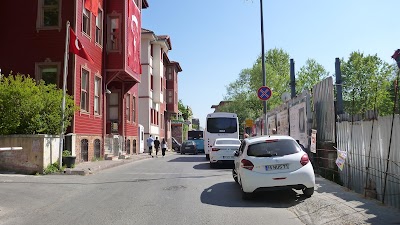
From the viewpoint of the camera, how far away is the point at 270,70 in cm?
7019

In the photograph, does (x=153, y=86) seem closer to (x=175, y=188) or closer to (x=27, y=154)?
(x=27, y=154)

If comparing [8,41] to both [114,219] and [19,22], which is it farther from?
[114,219]

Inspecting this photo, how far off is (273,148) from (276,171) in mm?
649

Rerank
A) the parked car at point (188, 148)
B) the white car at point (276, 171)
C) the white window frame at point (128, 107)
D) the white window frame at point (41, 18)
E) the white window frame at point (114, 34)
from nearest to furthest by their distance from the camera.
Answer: the white car at point (276, 171)
the white window frame at point (41, 18)
the white window frame at point (114, 34)
the white window frame at point (128, 107)
the parked car at point (188, 148)

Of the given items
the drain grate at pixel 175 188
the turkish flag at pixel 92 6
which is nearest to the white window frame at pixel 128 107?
the turkish flag at pixel 92 6

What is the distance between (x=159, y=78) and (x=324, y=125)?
110ft

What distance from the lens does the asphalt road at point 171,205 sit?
780 cm

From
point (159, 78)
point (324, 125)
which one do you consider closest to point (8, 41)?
point (324, 125)

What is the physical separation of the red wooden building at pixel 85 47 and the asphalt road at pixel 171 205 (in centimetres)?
817

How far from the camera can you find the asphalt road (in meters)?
7.80

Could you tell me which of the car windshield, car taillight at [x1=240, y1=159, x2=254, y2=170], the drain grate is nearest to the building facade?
the car windshield

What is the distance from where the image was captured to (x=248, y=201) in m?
9.98

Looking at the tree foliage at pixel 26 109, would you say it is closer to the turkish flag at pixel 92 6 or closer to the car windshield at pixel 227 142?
the turkish flag at pixel 92 6

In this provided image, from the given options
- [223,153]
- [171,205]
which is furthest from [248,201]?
[223,153]
